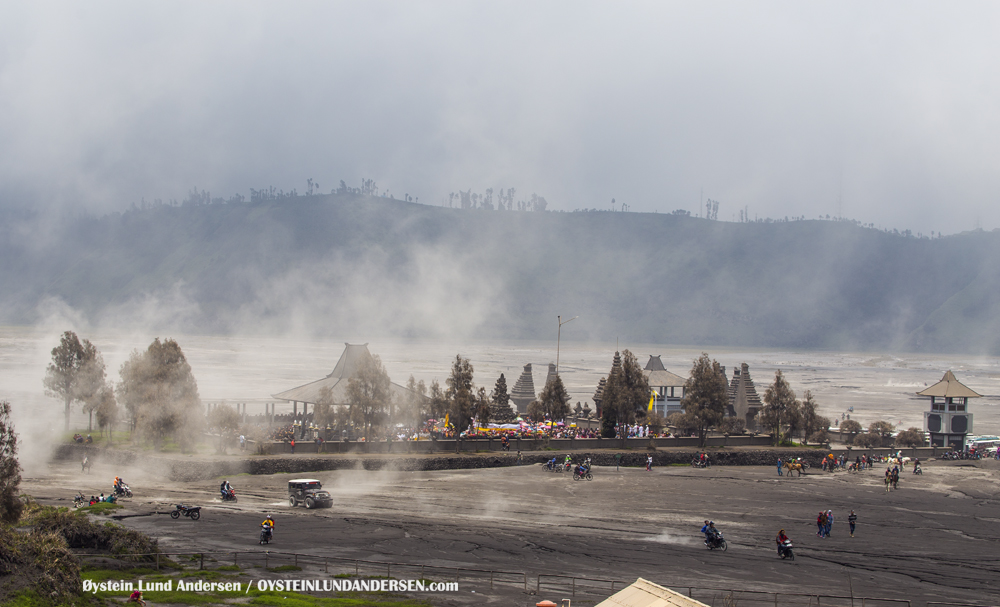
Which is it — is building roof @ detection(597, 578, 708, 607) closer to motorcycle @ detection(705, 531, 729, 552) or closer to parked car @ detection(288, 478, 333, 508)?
motorcycle @ detection(705, 531, 729, 552)

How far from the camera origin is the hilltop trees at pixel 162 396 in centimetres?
4703

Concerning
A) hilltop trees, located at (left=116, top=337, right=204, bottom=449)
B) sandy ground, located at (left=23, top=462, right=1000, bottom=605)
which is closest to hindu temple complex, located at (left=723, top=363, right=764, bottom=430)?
sandy ground, located at (left=23, top=462, right=1000, bottom=605)

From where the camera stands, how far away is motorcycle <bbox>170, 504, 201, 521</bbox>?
31.8m

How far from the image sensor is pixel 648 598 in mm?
15320

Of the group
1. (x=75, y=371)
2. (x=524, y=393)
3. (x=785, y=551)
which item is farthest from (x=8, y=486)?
(x=524, y=393)

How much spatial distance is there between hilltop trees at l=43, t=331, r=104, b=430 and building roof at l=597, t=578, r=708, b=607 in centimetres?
→ 5357

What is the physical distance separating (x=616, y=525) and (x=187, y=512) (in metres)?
18.5

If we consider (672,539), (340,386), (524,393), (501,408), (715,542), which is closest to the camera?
(715,542)

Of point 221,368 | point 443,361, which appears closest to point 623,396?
point 221,368

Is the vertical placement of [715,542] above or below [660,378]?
below

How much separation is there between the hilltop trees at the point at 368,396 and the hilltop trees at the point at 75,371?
70.9ft

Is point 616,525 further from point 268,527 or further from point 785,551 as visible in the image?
point 268,527

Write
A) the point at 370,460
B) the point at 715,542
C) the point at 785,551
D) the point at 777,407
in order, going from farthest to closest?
the point at 777,407
the point at 370,460
the point at 715,542
the point at 785,551

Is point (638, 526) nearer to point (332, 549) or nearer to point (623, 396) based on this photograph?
point (332, 549)
